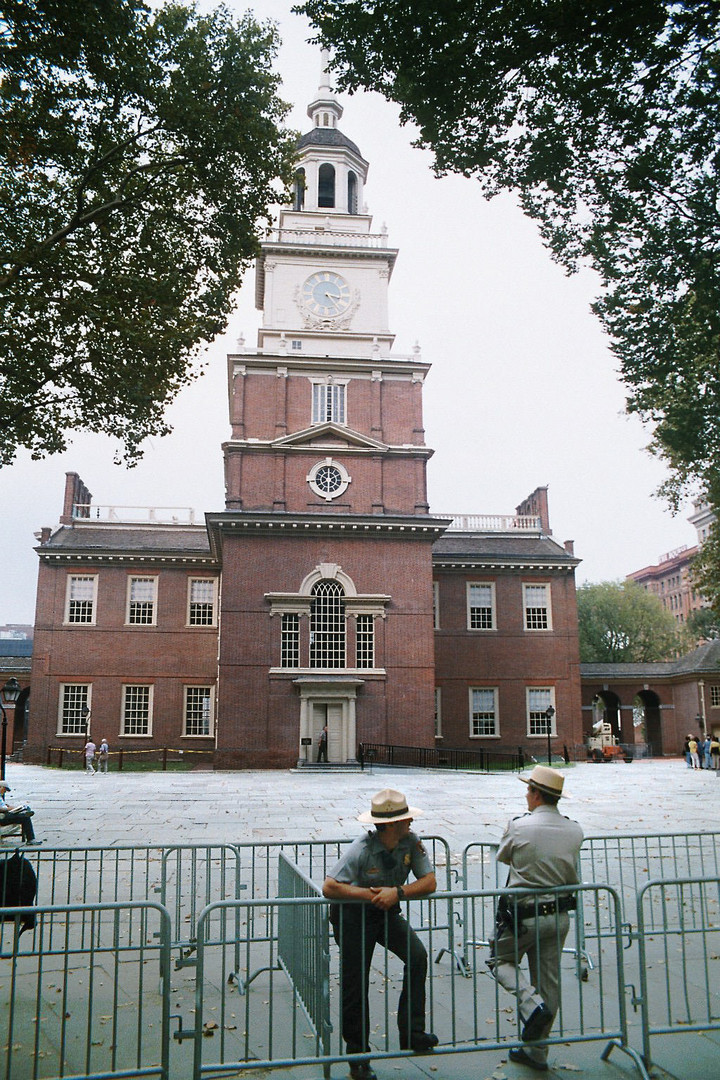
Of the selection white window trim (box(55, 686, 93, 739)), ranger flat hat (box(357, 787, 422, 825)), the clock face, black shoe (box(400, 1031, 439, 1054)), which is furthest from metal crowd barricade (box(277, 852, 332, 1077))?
white window trim (box(55, 686, 93, 739))

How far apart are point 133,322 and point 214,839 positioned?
8.86 m

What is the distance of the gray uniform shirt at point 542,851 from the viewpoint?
5.59 metres

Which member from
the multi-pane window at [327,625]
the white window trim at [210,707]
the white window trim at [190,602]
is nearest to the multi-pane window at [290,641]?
the multi-pane window at [327,625]

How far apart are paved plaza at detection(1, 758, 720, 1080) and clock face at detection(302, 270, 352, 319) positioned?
19.2 meters

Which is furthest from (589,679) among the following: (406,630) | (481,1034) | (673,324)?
(481,1034)

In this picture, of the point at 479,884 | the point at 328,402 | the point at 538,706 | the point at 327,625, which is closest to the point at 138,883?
the point at 479,884

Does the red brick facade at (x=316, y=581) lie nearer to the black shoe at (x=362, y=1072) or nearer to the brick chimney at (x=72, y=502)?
the brick chimney at (x=72, y=502)

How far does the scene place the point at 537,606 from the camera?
1692 inches

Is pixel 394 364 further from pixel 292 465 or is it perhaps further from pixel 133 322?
pixel 133 322

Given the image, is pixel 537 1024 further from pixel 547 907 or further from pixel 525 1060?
pixel 547 907

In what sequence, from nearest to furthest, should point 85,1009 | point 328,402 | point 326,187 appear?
1. point 85,1009
2. point 328,402
3. point 326,187

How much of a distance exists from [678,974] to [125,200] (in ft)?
44.9

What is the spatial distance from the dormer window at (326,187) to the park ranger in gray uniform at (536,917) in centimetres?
3875

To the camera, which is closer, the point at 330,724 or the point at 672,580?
the point at 330,724
